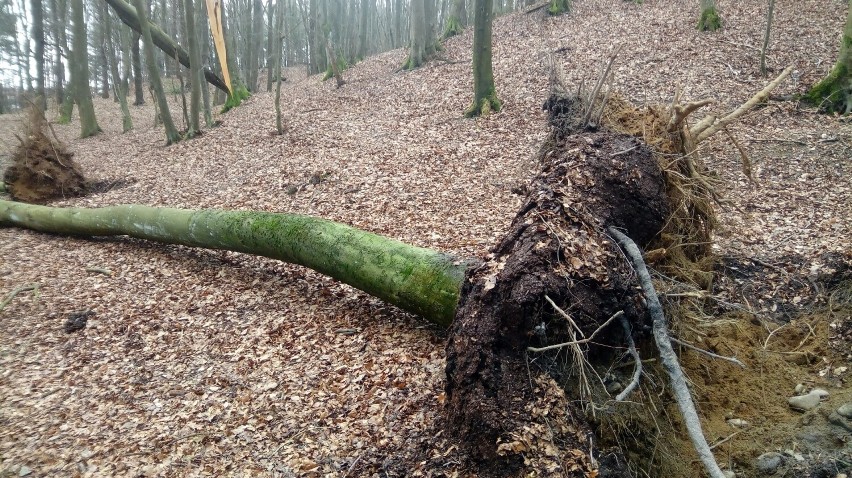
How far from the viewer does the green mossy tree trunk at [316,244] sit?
4387 mm

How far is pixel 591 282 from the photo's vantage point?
10.7ft

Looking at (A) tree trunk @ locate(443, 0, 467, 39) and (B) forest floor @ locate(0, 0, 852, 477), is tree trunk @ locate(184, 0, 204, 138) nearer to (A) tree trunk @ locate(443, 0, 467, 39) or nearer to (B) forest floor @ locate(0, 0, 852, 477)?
(B) forest floor @ locate(0, 0, 852, 477)

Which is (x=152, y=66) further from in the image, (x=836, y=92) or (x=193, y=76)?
(x=836, y=92)

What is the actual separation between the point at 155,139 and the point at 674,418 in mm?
16028

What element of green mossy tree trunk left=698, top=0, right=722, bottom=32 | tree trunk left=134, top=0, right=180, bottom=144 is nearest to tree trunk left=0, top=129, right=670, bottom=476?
green mossy tree trunk left=698, top=0, right=722, bottom=32

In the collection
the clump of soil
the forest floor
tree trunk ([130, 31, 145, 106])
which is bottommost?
the forest floor

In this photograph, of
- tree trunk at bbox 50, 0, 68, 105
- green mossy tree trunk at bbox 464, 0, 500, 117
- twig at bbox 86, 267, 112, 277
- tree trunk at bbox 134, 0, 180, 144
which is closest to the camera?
twig at bbox 86, 267, 112, 277

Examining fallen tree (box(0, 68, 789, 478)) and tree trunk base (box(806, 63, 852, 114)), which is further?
tree trunk base (box(806, 63, 852, 114))

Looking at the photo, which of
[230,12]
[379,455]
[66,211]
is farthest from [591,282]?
[230,12]

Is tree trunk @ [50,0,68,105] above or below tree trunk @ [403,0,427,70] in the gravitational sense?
above

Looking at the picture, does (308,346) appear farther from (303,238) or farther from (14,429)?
(14,429)

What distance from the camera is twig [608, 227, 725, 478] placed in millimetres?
2455

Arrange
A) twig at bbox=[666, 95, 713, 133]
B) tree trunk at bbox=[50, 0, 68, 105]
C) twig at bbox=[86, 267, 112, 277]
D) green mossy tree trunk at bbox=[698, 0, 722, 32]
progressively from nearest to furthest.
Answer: twig at bbox=[666, 95, 713, 133], twig at bbox=[86, 267, 112, 277], green mossy tree trunk at bbox=[698, 0, 722, 32], tree trunk at bbox=[50, 0, 68, 105]

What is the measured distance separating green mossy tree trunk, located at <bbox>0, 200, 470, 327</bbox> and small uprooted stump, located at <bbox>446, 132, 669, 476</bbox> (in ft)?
2.61
